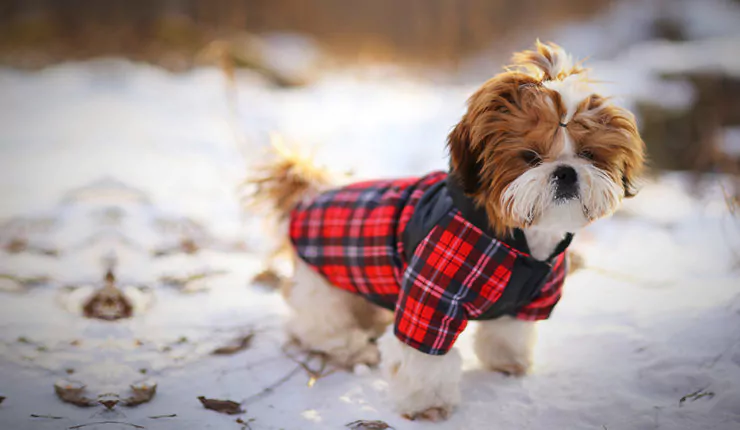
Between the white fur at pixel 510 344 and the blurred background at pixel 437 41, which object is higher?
the blurred background at pixel 437 41

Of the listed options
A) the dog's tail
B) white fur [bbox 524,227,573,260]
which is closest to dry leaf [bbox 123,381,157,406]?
the dog's tail

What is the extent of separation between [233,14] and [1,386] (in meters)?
7.98

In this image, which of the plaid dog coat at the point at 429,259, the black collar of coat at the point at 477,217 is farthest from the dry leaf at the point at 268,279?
the black collar of coat at the point at 477,217

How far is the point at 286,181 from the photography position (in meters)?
2.75

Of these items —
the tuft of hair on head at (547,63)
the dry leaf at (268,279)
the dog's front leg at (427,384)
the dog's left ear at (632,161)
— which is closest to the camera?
the dog's left ear at (632,161)

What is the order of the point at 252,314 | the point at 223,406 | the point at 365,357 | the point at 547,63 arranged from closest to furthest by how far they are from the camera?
the point at 547,63 → the point at 223,406 → the point at 365,357 → the point at 252,314

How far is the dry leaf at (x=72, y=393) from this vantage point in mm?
2146

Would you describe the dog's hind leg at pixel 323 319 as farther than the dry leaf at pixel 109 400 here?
Yes

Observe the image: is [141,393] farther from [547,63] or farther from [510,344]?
[547,63]

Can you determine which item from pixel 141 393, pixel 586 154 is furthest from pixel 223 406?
pixel 586 154

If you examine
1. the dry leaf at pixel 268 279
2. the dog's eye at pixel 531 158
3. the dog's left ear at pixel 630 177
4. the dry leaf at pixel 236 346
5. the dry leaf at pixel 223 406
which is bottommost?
the dry leaf at pixel 236 346

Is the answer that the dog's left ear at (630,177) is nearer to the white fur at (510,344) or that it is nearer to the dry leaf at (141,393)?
the white fur at (510,344)

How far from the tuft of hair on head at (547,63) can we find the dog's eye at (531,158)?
1.22 feet

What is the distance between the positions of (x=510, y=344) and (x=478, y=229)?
0.74 m
